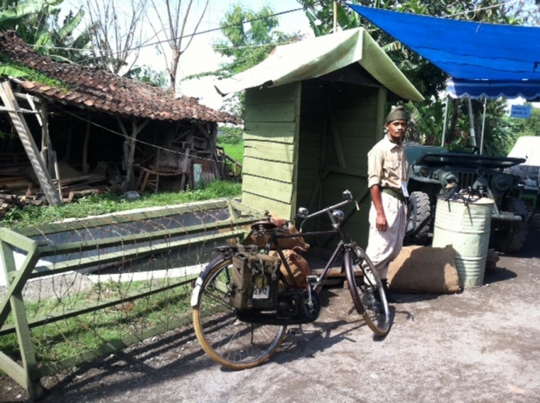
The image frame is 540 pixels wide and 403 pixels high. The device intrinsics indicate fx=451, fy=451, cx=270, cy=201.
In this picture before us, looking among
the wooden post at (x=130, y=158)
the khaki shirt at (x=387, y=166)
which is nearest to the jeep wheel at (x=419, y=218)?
the khaki shirt at (x=387, y=166)

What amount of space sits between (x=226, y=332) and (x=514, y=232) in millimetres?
4944

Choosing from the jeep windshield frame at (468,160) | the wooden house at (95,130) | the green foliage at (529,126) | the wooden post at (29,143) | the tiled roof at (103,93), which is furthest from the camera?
the green foliage at (529,126)

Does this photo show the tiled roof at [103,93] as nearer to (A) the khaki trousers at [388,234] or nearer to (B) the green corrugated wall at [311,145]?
(B) the green corrugated wall at [311,145]

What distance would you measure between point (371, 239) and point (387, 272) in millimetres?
509

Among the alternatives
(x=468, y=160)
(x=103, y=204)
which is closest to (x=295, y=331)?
(x=468, y=160)

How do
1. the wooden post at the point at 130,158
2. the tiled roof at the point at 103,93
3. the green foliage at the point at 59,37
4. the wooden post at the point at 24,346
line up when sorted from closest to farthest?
the wooden post at the point at 24,346, the tiled roof at the point at 103,93, the wooden post at the point at 130,158, the green foliage at the point at 59,37

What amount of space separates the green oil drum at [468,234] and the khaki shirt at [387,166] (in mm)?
1228

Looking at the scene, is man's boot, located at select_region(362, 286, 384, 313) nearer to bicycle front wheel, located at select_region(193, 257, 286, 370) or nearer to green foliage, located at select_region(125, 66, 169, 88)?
A: bicycle front wheel, located at select_region(193, 257, 286, 370)

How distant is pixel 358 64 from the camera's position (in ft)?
17.1

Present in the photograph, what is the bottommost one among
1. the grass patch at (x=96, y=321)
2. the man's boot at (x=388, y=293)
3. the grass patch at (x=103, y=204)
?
the grass patch at (x=103, y=204)

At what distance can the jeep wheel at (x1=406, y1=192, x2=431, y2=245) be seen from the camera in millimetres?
6707

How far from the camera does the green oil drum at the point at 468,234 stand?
510 centimetres

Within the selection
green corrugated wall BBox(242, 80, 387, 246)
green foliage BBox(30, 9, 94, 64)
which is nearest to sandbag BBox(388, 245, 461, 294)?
green corrugated wall BBox(242, 80, 387, 246)

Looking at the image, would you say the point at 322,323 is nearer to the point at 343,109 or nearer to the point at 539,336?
the point at 539,336
